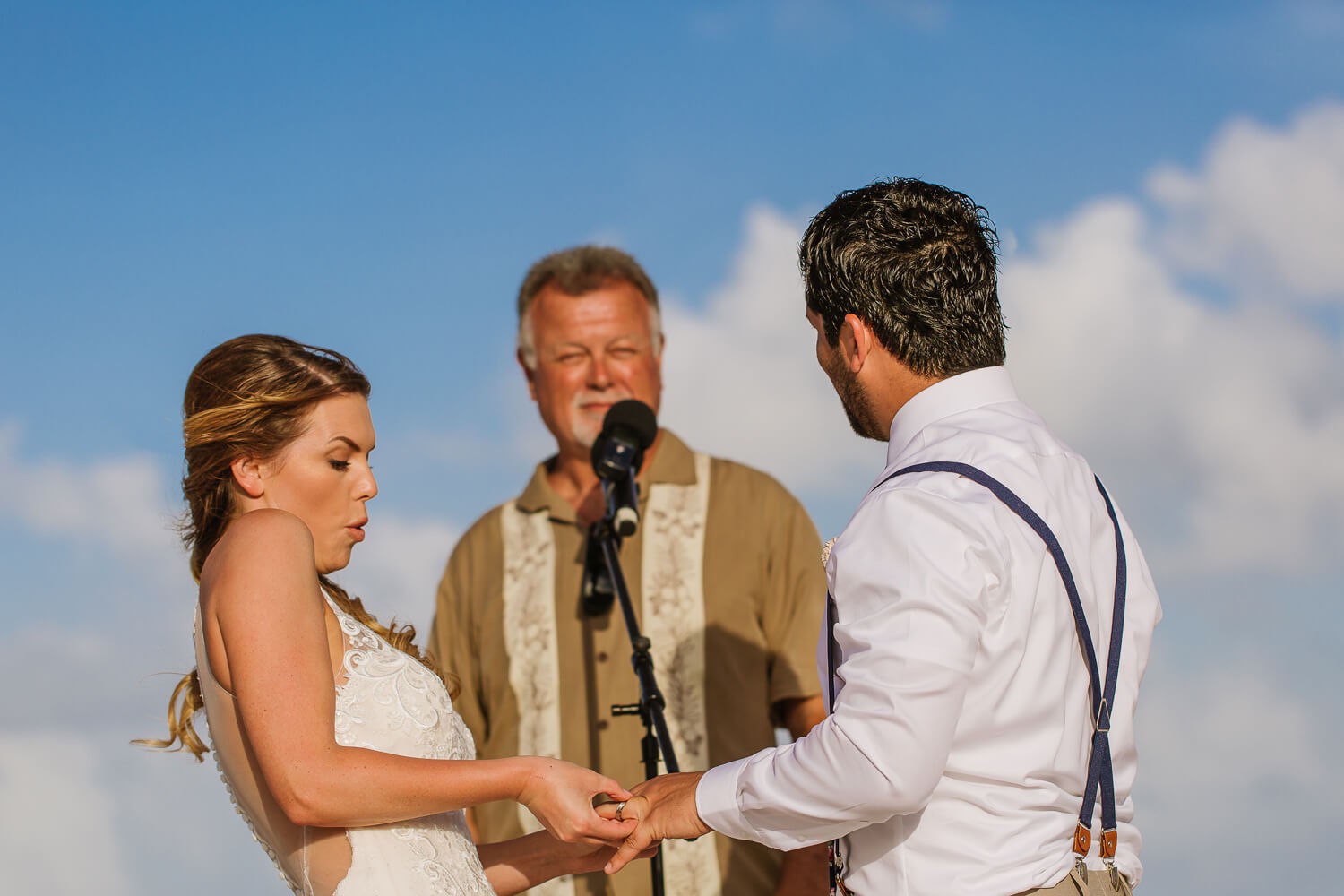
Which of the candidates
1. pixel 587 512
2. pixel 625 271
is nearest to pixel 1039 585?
pixel 587 512

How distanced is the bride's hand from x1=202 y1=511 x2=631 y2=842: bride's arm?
75mm

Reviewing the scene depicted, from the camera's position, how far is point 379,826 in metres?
2.59

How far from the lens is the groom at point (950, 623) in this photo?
7.09ft

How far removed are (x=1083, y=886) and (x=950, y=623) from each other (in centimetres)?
49

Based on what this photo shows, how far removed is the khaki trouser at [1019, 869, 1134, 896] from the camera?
2.23 metres

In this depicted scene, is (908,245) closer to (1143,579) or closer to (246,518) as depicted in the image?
(1143,579)

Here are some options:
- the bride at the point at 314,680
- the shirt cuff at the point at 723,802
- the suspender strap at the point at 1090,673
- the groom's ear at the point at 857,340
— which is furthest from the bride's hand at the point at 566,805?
the groom's ear at the point at 857,340

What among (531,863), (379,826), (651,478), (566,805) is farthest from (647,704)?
(651,478)

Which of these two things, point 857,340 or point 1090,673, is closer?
point 1090,673

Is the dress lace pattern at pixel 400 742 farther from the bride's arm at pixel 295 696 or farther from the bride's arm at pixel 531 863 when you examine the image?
the bride's arm at pixel 531 863

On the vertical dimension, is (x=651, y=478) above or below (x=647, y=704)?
above

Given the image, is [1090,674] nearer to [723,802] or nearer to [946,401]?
[946,401]

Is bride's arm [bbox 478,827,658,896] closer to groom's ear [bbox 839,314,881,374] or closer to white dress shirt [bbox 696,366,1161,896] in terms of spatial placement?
white dress shirt [bbox 696,366,1161,896]

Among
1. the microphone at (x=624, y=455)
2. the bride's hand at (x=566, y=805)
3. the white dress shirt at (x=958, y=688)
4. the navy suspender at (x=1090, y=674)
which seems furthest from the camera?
the microphone at (x=624, y=455)
